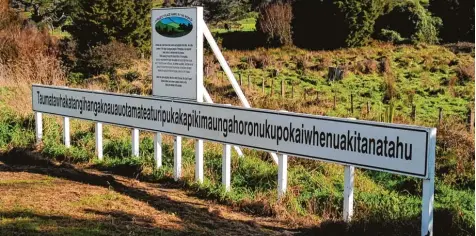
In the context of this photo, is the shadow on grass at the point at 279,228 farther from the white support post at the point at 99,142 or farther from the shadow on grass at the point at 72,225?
the white support post at the point at 99,142

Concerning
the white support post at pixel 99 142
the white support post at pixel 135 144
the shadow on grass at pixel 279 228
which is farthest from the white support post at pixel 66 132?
the shadow on grass at pixel 279 228

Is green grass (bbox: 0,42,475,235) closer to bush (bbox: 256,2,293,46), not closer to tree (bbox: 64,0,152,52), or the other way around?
tree (bbox: 64,0,152,52)

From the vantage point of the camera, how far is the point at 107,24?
36.6 m

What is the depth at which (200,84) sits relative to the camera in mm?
8602

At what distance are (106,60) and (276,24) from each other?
17.3m

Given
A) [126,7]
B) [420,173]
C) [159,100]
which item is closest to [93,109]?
[159,100]

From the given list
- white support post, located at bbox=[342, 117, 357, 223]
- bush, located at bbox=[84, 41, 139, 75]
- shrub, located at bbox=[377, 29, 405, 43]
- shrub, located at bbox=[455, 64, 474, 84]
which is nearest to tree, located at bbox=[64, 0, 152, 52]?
bush, located at bbox=[84, 41, 139, 75]

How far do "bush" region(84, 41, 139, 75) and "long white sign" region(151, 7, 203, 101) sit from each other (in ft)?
67.3

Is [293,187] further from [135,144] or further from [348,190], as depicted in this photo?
[135,144]

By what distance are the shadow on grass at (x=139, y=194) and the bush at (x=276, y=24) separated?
34.5 metres

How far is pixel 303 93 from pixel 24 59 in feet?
30.8

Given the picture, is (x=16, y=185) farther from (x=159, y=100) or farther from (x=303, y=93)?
(x=303, y=93)

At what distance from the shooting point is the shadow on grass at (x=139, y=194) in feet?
21.4

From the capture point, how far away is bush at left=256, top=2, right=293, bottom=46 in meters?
43.9
